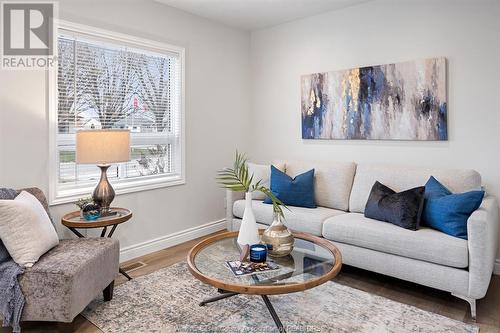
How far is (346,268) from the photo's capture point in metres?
3.14

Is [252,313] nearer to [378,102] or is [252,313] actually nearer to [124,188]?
[124,188]

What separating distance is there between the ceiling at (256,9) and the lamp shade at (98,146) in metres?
1.66

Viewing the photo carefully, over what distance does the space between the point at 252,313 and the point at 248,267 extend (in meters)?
0.49

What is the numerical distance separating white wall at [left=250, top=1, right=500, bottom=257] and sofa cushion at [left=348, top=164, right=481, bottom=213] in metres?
0.28

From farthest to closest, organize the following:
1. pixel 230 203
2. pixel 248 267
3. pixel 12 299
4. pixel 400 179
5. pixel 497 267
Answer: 1. pixel 230 203
2. pixel 400 179
3. pixel 497 267
4. pixel 248 267
5. pixel 12 299

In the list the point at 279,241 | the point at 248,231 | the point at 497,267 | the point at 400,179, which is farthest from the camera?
the point at 400,179

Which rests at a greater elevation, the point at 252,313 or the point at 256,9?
the point at 256,9

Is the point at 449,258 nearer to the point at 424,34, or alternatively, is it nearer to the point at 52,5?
the point at 424,34

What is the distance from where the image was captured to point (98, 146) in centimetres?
261

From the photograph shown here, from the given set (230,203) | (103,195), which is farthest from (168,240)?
(103,195)

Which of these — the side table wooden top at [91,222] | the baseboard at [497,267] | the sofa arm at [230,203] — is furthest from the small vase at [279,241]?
the baseboard at [497,267]

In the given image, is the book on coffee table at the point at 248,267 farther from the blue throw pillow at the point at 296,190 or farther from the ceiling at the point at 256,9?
the ceiling at the point at 256,9

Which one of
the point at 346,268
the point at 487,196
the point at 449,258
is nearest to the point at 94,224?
the point at 346,268

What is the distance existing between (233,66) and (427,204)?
9.25ft
